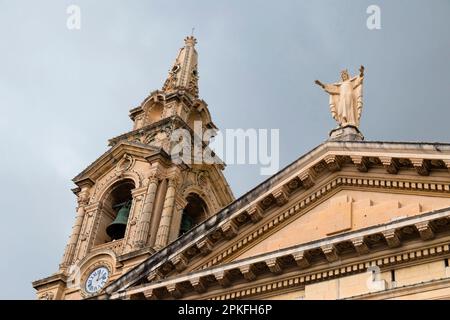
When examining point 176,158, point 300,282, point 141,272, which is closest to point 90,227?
point 176,158

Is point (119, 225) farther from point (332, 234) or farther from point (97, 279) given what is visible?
point (332, 234)

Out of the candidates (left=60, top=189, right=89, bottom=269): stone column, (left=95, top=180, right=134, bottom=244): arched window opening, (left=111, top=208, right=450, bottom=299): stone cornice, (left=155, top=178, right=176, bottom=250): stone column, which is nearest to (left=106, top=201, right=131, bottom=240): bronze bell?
(left=95, top=180, right=134, bottom=244): arched window opening

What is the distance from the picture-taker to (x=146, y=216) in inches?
1503

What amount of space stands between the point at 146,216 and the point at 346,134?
15441mm

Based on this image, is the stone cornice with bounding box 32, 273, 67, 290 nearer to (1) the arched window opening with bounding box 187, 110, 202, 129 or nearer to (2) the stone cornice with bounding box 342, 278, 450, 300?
(1) the arched window opening with bounding box 187, 110, 202, 129

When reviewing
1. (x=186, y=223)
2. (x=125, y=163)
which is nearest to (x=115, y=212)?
(x=125, y=163)

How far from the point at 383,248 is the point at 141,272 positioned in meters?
7.13

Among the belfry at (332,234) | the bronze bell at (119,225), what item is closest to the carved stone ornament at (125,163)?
the bronze bell at (119,225)

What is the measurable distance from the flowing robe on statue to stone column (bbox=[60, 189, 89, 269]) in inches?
708

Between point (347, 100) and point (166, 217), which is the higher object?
point (166, 217)

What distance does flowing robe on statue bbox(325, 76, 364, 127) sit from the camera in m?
25.4

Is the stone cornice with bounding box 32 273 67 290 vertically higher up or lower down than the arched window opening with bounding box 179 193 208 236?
lower down

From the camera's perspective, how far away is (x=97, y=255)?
38.3 metres

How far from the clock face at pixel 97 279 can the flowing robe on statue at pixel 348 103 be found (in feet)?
51.2
